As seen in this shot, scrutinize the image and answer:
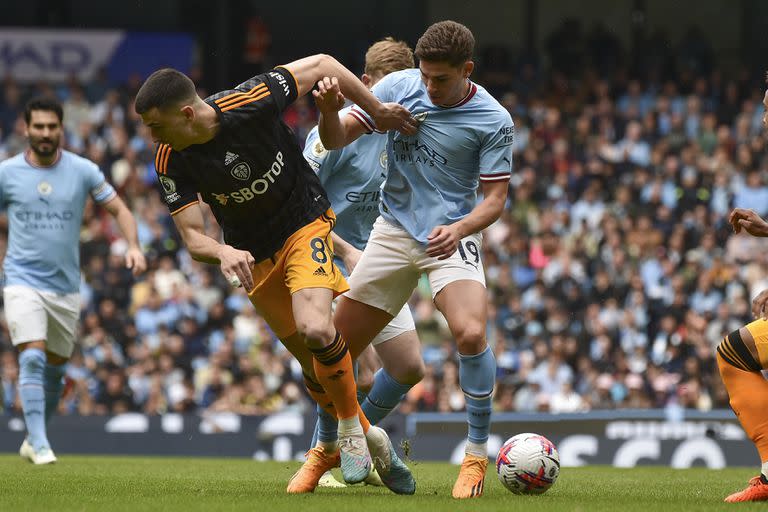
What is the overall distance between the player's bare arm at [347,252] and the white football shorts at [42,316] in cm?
311

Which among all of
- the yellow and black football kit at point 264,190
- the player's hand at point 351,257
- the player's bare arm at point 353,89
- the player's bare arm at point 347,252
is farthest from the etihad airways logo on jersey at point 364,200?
the player's bare arm at point 353,89

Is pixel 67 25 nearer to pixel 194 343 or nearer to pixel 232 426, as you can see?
pixel 194 343

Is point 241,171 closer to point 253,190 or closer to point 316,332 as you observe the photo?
point 253,190

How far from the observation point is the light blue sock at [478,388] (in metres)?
7.29

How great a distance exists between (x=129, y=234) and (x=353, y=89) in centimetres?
370

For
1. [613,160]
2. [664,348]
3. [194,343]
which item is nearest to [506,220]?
[613,160]

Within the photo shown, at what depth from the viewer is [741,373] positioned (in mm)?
7090

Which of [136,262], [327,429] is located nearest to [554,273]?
[136,262]

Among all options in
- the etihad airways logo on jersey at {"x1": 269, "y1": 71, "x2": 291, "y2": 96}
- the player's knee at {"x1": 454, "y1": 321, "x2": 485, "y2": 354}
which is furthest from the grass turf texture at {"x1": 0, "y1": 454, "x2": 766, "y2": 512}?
the etihad airways logo on jersey at {"x1": 269, "y1": 71, "x2": 291, "y2": 96}

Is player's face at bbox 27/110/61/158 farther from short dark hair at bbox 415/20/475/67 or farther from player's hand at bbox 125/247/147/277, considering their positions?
short dark hair at bbox 415/20/475/67

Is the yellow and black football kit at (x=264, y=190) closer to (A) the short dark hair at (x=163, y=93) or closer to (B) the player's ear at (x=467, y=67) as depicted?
(A) the short dark hair at (x=163, y=93)

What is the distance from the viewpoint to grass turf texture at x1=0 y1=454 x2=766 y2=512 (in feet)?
21.4

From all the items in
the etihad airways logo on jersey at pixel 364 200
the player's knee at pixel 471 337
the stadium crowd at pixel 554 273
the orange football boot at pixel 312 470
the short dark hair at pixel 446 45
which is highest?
the short dark hair at pixel 446 45

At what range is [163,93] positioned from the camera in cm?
684
